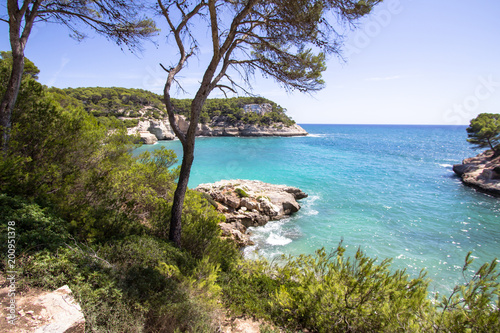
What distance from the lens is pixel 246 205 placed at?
44.5 ft

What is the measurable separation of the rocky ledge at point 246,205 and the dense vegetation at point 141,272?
5.39 m

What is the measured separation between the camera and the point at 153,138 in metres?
44.9

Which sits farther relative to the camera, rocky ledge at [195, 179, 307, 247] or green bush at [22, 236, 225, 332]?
rocky ledge at [195, 179, 307, 247]

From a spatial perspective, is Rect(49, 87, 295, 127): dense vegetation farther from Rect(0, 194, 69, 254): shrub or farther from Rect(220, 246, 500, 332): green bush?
Rect(0, 194, 69, 254): shrub

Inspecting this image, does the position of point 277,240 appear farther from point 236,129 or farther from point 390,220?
point 236,129

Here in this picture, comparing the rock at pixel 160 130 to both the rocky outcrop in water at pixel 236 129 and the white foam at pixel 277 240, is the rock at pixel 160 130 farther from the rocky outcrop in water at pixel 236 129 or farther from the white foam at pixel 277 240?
the white foam at pixel 277 240

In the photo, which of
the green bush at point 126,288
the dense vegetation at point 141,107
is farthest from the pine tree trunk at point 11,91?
the dense vegetation at point 141,107

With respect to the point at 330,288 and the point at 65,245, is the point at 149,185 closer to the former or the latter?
the point at 65,245

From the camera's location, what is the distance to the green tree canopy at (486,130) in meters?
27.9

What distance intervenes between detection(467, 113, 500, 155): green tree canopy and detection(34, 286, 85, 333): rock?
Result: 38263mm

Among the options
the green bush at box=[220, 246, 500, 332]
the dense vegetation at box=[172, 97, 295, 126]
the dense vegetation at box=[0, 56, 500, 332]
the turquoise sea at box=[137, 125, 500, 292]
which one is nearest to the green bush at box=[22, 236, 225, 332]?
the dense vegetation at box=[0, 56, 500, 332]

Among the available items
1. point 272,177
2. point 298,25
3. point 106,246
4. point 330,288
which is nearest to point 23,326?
point 106,246

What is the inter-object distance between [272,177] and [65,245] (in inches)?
844

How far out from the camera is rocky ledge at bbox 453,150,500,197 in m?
19.9
